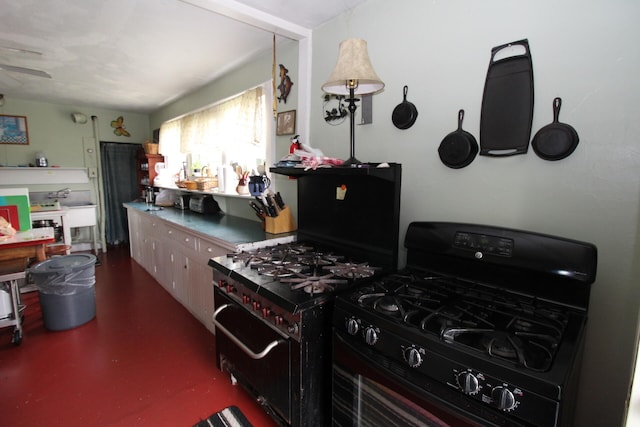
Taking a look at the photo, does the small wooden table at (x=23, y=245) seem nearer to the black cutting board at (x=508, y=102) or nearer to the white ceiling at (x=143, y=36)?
the white ceiling at (x=143, y=36)

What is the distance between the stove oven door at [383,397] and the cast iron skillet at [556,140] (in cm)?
95

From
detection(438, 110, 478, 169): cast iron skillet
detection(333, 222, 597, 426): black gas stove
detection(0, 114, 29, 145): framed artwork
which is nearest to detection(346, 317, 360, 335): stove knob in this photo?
detection(333, 222, 597, 426): black gas stove

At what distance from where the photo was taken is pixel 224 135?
11.3 ft

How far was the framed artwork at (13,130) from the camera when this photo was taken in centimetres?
450

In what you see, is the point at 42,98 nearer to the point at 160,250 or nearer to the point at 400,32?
the point at 160,250

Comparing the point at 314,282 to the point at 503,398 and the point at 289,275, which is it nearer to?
the point at 289,275

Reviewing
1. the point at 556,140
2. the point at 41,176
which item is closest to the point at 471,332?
the point at 556,140

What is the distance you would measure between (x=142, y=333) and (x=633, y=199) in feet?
10.5

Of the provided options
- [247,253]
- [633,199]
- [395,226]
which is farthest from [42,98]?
[633,199]

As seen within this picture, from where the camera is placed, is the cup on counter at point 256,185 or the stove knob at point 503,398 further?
the cup on counter at point 256,185

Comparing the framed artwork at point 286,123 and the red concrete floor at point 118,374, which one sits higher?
the framed artwork at point 286,123

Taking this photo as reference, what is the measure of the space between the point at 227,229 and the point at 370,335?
1.82 m

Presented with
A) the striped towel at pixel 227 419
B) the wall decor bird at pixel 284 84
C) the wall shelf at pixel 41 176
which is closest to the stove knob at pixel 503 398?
the striped towel at pixel 227 419

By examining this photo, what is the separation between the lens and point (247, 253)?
185 cm
